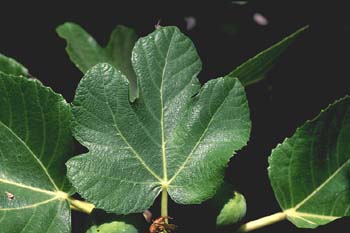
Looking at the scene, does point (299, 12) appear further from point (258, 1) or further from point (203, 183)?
point (203, 183)

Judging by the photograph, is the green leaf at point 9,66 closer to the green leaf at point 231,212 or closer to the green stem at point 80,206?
the green stem at point 80,206

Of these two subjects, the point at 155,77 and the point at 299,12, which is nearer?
the point at 155,77

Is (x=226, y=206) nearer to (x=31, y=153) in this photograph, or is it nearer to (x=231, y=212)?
(x=231, y=212)

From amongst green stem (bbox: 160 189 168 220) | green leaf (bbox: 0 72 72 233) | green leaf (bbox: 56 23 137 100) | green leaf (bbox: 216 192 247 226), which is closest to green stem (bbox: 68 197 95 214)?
green leaf (bbox: 0 72 72 233)

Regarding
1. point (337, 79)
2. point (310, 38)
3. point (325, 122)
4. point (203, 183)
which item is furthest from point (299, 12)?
point (203, 183)

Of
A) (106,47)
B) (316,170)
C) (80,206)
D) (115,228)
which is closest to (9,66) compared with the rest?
(106,47)

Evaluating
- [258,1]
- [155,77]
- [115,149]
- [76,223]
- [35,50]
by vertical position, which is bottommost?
[76,223]

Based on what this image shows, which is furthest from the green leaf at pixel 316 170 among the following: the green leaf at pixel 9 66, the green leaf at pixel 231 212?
the green leaf at pixel 9 66
